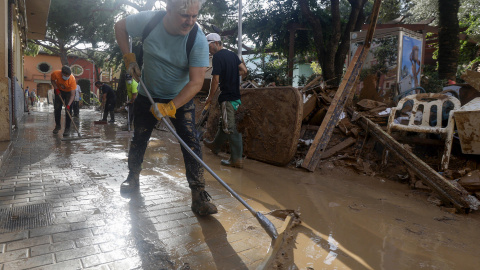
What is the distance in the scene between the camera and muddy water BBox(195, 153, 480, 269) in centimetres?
213

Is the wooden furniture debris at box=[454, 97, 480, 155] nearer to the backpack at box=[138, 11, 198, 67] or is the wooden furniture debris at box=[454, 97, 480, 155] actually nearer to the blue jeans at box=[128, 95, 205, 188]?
the blue jeans at box=[128, 95, 205, 188]

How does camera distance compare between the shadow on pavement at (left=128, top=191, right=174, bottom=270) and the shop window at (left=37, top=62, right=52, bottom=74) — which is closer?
the shadow on pavement at (left=128, top=191, right=174, bottom=270)

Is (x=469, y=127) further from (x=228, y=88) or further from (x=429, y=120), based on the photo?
(x=228, y=88)

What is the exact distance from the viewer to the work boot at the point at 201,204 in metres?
2.70

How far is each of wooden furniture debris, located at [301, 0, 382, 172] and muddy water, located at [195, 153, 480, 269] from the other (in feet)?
1.03

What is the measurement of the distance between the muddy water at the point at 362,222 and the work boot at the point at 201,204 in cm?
51

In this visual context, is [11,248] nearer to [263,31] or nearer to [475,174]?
[475,174]

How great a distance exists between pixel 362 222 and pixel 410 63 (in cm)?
567

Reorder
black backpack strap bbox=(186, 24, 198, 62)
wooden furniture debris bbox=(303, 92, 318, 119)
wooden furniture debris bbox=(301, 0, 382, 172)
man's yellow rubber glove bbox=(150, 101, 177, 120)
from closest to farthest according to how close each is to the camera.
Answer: man's yellow rubber glove bbox=(150, 101, 177, 120) → black backpack strap bbox=(186, 24, 198, 62) → wooden furniture debris bbox=(301, 0, 382, 172) → wooden furniture debris bbox=(303, 92, 318, 119)

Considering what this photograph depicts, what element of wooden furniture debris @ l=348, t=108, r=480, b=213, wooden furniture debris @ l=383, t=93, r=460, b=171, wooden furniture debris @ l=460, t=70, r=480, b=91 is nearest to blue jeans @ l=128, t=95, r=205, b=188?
wooden furniture debris @ l=348, t=108, r=480, b=213

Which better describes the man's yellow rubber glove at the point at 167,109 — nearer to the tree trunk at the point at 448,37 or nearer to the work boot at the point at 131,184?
the work boot at the point at 131,184

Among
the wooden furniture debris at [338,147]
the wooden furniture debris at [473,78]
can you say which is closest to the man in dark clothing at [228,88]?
the wooden furniture debris at [338,147]

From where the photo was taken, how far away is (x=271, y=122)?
496 cm

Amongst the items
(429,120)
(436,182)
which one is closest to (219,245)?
(436,182)
